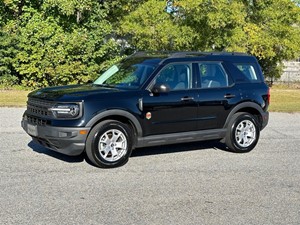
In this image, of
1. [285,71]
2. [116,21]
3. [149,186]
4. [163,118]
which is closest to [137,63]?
[163,118]

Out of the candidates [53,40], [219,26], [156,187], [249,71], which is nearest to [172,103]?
[156,187]

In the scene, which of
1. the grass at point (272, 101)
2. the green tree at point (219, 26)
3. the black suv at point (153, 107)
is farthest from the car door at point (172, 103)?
the green tree at point (219, 26)

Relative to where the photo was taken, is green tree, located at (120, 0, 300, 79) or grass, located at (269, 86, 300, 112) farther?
green tree, located at (120, 0, 300, 79)

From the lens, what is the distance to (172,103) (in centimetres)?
711

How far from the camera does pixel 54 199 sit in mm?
5164

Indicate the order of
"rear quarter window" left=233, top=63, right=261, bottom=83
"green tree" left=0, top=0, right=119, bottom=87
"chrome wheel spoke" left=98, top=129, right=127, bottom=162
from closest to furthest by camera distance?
1. "chrome wheel spoke" left=98, top=129, right=127, bottom=162
2. "rear quarter window" left=233, top=63, right=261, bottom=83
3. "green tree" left=0, top=0, right=119, bottom=87

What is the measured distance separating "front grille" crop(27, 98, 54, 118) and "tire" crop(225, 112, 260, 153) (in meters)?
3.26

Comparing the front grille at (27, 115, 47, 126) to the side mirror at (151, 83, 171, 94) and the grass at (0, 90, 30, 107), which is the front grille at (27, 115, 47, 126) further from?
the grass at (0, 90, 30, 107)

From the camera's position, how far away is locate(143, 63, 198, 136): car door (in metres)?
6.94

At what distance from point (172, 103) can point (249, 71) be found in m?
2.01

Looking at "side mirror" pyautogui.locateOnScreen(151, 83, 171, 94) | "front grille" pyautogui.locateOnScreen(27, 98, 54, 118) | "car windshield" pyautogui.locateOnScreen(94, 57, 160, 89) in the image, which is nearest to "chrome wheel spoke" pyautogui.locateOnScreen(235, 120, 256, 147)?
"side mirror" pyautogui.locateOnScreen(151, 83, 171, 94)

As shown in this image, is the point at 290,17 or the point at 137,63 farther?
the point at 290,17

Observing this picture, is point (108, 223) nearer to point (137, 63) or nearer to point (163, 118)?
point (163, 118)

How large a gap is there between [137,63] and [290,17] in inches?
581
